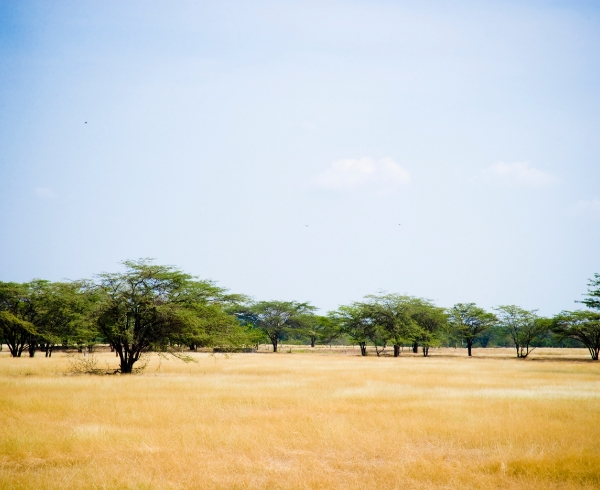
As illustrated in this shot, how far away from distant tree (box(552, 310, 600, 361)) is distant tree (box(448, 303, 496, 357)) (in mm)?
12711

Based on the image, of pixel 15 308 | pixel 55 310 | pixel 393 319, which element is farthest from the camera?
pixel 393 319

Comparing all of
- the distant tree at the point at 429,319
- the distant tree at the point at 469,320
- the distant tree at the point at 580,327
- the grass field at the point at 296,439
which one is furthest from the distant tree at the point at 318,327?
the grass field at the point at 296,439

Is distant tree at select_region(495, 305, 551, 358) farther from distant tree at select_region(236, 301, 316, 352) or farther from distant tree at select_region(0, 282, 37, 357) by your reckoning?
distant tree at select_region(0, 282, 37, 357)

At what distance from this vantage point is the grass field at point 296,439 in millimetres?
9961

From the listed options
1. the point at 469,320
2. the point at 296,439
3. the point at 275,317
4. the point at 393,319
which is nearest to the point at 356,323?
the point at 393,319

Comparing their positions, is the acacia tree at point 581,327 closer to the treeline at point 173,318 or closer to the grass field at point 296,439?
the treeline at point 173,318

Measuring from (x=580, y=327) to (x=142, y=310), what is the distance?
57058mm

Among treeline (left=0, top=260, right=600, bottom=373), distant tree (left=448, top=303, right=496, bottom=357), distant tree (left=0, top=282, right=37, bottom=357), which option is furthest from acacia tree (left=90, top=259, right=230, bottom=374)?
distant tree (left=448, top=303, right=496, bottom=357)

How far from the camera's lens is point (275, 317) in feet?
328

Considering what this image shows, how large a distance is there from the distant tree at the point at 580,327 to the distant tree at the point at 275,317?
4939 cm

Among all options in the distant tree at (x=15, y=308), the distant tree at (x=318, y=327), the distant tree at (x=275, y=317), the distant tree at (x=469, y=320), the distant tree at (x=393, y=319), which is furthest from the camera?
the distant tree at (x=275, y=317)

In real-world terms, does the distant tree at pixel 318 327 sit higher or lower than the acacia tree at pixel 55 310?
lower

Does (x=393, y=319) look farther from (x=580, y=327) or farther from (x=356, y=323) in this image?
(x=580, y=327)

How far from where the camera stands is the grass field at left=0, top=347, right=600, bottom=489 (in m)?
9.96
